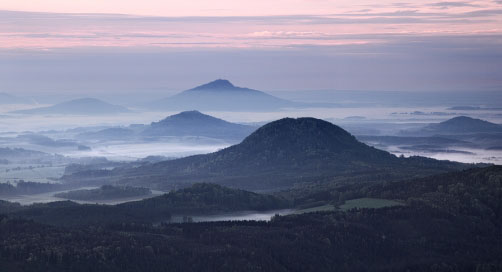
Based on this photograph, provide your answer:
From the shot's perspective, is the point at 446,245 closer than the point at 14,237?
No

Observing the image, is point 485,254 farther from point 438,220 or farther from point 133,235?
point 133,235

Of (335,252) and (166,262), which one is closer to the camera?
(166,262)

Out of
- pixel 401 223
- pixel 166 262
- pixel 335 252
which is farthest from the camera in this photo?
pixel 401 223

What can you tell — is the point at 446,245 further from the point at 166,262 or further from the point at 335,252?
the point at 166,262

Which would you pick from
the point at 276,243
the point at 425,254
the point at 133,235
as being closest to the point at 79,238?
the point at 133,235

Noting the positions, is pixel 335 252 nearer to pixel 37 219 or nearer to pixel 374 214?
pixel 374 214

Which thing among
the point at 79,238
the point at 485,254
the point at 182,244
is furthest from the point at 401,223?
the point at 79,238

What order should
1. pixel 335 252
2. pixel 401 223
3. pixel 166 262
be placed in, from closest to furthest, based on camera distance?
pixel 166 262
pixel 335 252
pixel 401 223
